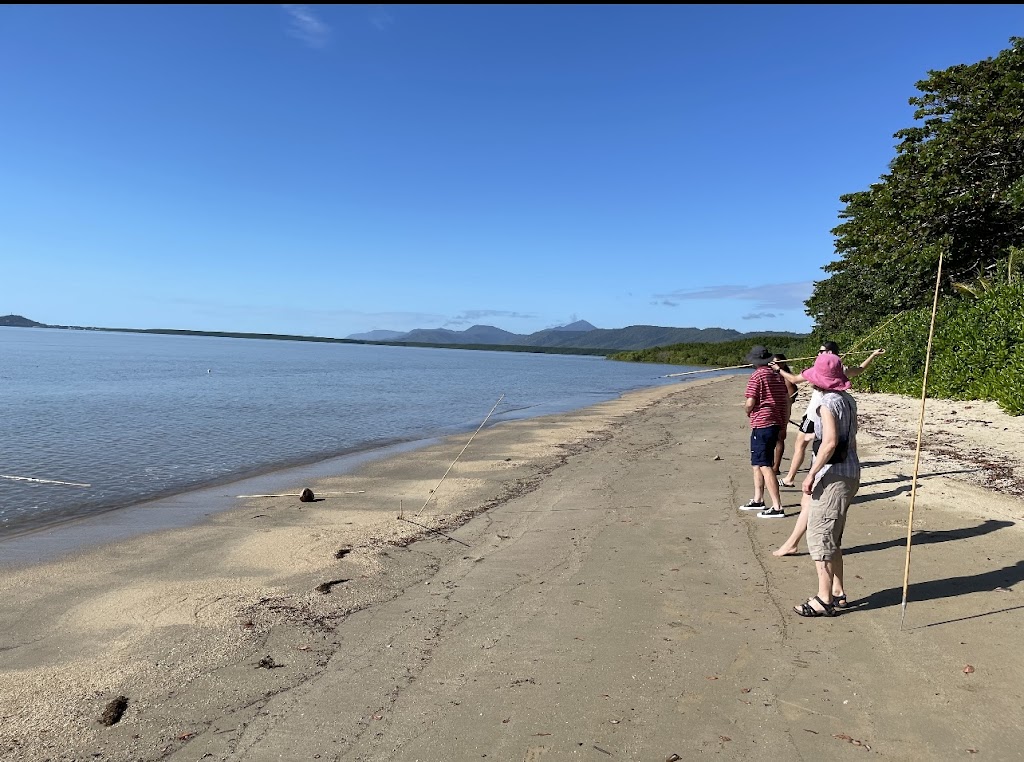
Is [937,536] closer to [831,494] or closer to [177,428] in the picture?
[831,494]

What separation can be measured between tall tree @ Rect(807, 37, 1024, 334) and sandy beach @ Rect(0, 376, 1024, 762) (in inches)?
678

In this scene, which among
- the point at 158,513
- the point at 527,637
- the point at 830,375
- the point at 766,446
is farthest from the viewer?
the point at 158,513

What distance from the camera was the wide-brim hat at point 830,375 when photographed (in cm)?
533

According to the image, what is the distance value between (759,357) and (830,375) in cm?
288

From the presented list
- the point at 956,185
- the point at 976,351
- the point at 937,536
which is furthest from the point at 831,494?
the point at 956,185

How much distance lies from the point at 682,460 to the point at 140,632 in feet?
32.2

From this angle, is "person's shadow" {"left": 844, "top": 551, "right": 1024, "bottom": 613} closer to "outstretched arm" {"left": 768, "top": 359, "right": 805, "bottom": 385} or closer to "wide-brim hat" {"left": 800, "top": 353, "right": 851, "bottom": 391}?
"wide-brim hat" {"left": 800, "top": 353, "right": 851, "bottom": 391}

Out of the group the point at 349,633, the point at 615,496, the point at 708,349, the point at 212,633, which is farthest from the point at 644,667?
the point at 708,349

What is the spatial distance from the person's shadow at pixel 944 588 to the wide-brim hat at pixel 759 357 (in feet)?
10.5

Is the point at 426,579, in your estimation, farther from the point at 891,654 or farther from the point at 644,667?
the point at 891,654

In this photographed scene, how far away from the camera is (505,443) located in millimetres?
16547

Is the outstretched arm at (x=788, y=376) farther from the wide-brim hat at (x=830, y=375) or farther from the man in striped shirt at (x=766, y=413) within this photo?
the wide-brim hat at (x=830, y=375)

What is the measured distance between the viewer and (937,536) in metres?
6.90

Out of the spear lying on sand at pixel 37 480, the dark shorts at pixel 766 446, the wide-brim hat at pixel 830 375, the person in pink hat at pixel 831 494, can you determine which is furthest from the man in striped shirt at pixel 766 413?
the spear lying on sand at pixel 37 480
